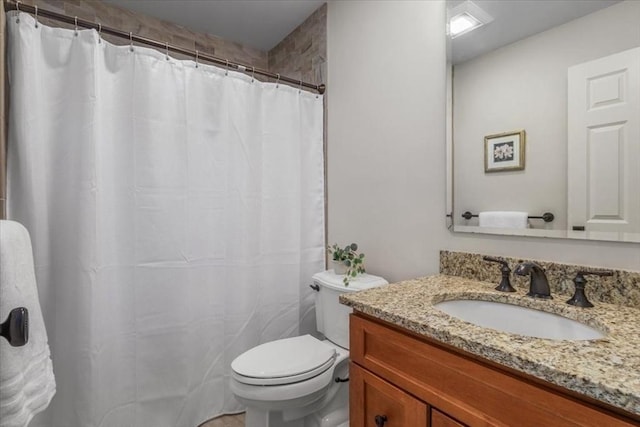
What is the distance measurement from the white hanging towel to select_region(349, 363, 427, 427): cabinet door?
80 centimetres

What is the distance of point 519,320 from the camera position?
0.99m

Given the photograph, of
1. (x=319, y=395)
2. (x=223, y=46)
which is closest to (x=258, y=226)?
(x=319, y=395)

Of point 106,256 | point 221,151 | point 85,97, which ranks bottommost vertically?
point 106,256

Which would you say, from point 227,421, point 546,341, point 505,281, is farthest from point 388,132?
point 227,421

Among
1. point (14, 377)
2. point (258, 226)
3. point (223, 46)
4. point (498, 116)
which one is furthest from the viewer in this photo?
point (223, 46)

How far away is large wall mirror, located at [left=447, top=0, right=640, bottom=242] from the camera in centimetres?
94

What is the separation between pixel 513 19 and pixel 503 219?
2.42ft

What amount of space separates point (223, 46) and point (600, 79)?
228 centimetres

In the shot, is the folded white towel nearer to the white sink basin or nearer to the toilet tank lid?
the white sink basin

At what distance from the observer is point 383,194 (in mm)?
1631

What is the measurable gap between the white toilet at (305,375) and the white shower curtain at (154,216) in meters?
0.38

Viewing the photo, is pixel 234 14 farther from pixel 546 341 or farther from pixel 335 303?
pixel 546 341

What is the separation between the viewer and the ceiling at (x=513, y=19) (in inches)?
40.8

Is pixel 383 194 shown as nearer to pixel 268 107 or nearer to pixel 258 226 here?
pixel 258 226
